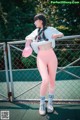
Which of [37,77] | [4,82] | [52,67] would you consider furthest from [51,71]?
[37,77]

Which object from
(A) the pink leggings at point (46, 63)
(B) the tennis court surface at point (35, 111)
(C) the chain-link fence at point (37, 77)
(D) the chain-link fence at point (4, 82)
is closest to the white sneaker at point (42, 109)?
(B) the tennis court surface at point (35, 111)

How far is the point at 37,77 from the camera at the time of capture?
8.95 metres

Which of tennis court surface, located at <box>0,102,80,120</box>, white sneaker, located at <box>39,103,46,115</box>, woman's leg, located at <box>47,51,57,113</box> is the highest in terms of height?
woman's leg, located at <box>47,51,57,113</box>

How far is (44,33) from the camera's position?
450cm

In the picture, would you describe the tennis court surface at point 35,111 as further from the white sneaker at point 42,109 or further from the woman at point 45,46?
the woman at point 45,46

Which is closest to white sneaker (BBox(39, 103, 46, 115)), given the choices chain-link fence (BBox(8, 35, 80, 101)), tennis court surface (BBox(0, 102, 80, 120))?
tennis court surface (BBox(0, 102, 80, 120))

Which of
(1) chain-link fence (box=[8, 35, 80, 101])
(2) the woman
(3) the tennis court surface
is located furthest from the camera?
(1) chain-link fence (box=[8, 35, 80, 101])

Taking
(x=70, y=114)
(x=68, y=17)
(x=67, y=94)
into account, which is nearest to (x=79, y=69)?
(x=67, y=94)

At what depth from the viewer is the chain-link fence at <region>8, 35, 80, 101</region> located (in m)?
5.48

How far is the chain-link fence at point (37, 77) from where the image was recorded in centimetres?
548

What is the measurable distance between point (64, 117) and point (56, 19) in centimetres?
927

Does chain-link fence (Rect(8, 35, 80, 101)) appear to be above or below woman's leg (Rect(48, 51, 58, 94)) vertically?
below

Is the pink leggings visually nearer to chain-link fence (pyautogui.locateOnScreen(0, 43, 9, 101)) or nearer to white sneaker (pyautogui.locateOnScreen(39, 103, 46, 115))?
white sneaker (pyautogui.locateOnScreen(39, 103, 46, 115))

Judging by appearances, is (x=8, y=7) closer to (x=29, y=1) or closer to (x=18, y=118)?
(x=29, y=1)
